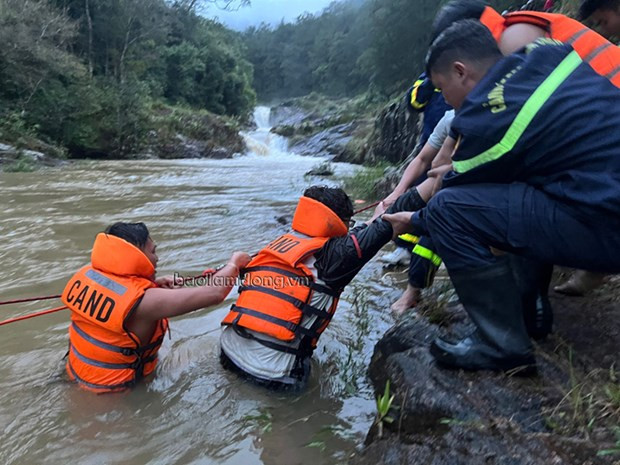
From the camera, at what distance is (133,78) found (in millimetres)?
25969

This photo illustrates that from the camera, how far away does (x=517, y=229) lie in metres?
1.78

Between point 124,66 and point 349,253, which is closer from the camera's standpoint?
point 349,253

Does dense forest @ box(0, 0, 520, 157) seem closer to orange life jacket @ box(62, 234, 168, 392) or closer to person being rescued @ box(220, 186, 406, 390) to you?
orange life jacket @ box(62, 234, 168, 392)

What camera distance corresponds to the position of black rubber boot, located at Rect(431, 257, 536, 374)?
6.03ft

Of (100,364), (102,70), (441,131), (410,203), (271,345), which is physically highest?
(102,70)

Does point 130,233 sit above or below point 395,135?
above

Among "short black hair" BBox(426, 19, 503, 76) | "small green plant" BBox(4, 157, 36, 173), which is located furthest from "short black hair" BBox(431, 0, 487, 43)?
"small green plant" BBox(4, 157, 36, 173)

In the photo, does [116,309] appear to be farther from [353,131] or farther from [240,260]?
[353,131]

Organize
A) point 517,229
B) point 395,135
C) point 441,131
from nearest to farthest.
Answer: point 517,229 < point 441,131 < point 395,135

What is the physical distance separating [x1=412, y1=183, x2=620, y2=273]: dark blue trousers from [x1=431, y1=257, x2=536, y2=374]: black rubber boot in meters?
0.06

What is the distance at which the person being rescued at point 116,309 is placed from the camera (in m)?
2.48

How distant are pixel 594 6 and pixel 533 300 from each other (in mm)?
1558

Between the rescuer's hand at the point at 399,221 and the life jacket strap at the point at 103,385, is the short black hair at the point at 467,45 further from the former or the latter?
the life jacket strap at the point at 103,385

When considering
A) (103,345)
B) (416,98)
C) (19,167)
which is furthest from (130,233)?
(19,167)
